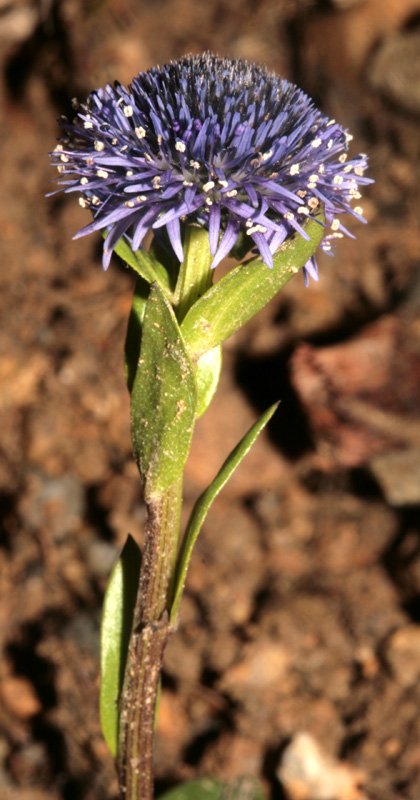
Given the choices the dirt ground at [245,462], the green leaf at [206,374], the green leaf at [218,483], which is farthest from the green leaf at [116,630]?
the dirt ground at [245,462]

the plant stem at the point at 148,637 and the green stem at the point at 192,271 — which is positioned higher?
the green stem at the point at 192,271

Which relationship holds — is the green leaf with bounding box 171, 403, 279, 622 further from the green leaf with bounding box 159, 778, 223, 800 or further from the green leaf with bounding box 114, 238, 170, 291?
the green leaf with bounding box 159, 778, 223, 800

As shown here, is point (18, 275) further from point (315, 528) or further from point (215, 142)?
point (215, 142)

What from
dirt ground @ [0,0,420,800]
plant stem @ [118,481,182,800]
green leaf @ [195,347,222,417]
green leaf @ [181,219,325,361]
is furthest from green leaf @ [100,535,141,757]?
dirt ground @ [0,0,420,800]

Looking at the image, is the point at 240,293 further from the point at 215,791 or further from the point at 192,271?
the point at 215,791

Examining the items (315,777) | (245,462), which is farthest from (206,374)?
(245,462)

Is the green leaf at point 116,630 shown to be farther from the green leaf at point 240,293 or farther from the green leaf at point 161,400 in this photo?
the green leaf at point 240,293
